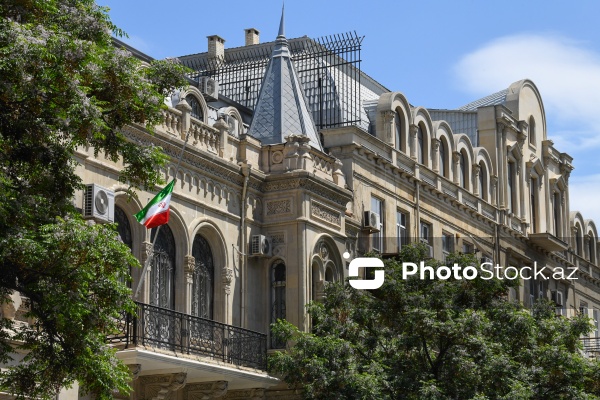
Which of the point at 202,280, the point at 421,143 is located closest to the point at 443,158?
the point at 421,143

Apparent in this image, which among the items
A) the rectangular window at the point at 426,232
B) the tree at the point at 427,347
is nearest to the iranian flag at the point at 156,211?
the tree at the point at 427,347

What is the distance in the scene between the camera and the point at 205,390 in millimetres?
31266

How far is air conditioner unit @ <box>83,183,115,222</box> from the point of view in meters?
27.3

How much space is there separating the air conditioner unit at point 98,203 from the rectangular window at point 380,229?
12.4m

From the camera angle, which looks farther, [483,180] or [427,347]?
[483,180]

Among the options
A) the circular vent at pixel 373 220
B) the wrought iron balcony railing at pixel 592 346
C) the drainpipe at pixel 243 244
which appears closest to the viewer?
the drainpipe at pixel 243 244

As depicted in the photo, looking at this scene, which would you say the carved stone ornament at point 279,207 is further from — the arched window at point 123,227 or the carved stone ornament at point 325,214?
the arched window at point 123,227

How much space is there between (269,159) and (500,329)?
6.86m

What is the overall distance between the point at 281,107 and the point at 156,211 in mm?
8952

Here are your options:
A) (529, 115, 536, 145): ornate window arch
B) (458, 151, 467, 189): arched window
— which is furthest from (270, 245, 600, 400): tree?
(529, 115, 536, 145): ornate window arch

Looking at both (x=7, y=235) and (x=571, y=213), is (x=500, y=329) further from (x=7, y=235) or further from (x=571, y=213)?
(x=571, y=213)

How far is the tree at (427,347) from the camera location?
30.1 meters

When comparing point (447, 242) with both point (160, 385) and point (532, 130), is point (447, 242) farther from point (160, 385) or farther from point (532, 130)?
point (160, 385)

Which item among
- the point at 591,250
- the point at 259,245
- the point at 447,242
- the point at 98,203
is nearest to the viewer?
the point at 98,203
